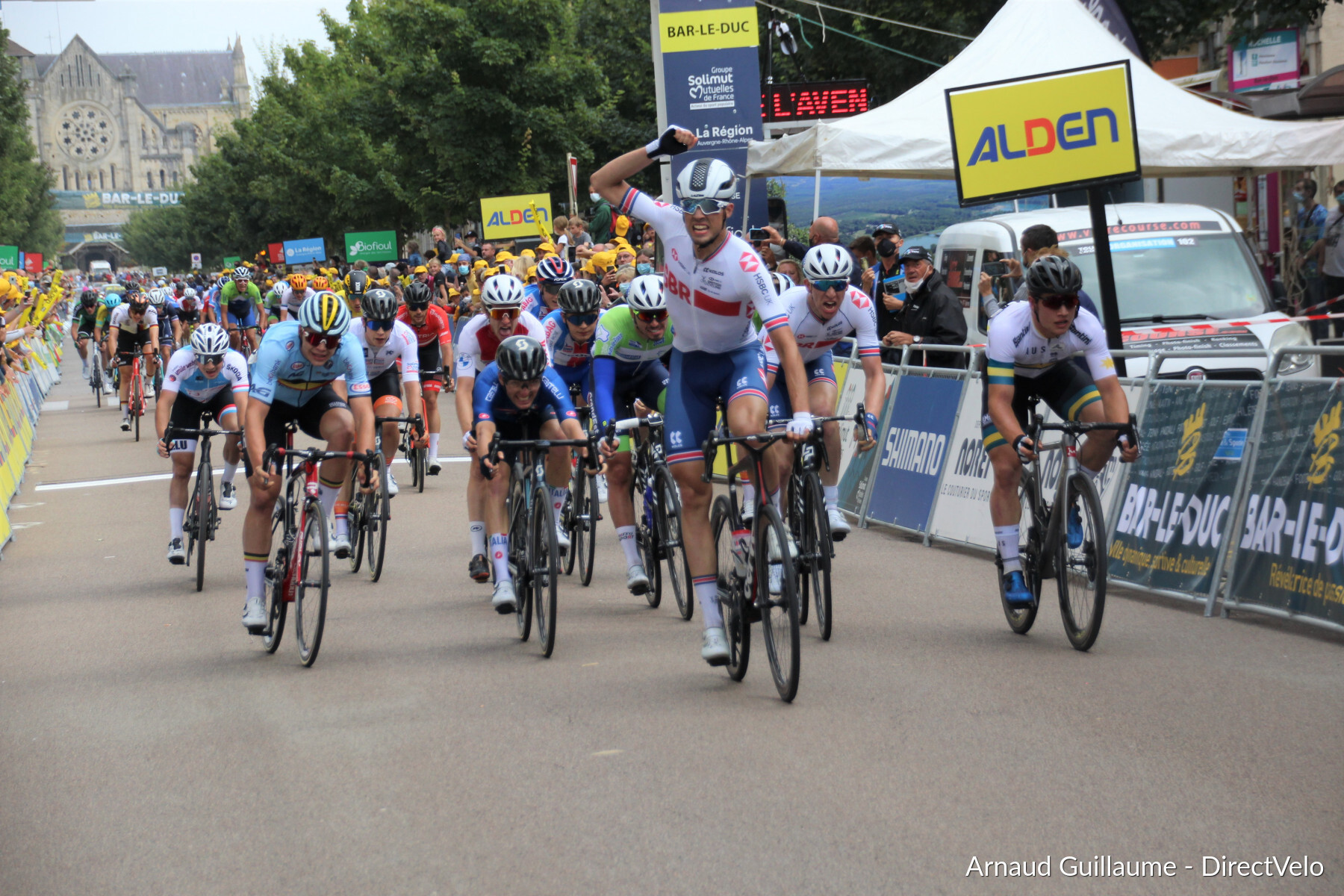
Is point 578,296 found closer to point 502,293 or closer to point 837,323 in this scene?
point 502,293

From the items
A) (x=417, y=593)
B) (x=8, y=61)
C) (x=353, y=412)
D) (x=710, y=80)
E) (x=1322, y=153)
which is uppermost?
(x=8, y=61)

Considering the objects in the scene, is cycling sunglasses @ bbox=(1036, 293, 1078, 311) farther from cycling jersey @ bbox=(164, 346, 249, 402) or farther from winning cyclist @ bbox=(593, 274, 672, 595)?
cycling jersey @ bbox=(164, 346, 249, 402)

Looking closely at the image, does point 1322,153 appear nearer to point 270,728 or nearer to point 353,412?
point 353,412

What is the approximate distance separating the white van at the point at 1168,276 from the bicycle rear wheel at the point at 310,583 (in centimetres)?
664

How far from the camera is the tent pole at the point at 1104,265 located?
10.5 m

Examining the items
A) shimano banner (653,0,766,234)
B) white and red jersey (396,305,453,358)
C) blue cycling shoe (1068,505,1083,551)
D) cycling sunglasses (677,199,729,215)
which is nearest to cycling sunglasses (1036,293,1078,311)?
blue cycling shoe (1068,505,1083,551)

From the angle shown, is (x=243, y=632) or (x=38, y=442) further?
(x=38, y=442)

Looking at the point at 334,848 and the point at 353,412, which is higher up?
the point at 353,412

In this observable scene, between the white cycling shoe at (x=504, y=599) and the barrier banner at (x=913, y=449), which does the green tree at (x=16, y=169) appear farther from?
the white cycling shoe at (x=504, y=599)

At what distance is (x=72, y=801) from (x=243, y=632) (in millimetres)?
3329

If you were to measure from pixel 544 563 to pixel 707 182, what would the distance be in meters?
2.21

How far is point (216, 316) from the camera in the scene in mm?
31594

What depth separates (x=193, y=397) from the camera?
448 inches

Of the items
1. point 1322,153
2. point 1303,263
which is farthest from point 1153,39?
point 1322,153
